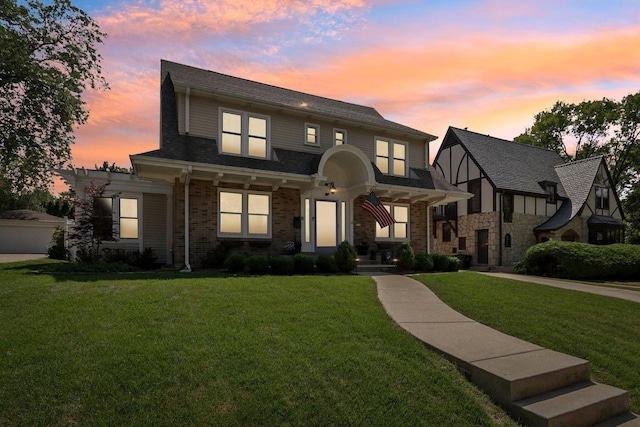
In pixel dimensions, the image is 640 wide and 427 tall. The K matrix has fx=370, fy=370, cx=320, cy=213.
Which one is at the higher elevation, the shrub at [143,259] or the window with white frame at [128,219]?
the window with white frame at [128,219]

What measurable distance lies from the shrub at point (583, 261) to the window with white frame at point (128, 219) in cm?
1727

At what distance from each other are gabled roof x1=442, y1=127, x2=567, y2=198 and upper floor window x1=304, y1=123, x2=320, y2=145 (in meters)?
13.0

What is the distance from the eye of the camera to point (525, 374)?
14.0 feet

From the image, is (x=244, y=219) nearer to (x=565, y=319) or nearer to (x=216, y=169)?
(x=216, y=169)

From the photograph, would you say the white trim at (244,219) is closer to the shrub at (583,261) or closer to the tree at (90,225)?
the tree at (90,225)

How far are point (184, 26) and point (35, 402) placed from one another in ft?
31.0

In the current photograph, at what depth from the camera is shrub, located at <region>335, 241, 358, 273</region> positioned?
39.7 ft

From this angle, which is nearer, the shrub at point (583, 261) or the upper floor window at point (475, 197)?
the shrub at point (583, 261)

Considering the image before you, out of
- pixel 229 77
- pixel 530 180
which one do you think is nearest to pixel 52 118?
pixel 229 77

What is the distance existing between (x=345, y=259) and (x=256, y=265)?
115 inches

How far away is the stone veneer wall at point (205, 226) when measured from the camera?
40.6 feet

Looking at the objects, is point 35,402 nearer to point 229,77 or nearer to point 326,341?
point 326,341

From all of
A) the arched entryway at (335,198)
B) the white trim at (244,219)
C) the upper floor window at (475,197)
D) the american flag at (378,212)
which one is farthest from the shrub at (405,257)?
the upper floor window at (475,197)

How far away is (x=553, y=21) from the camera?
27.7 ft
